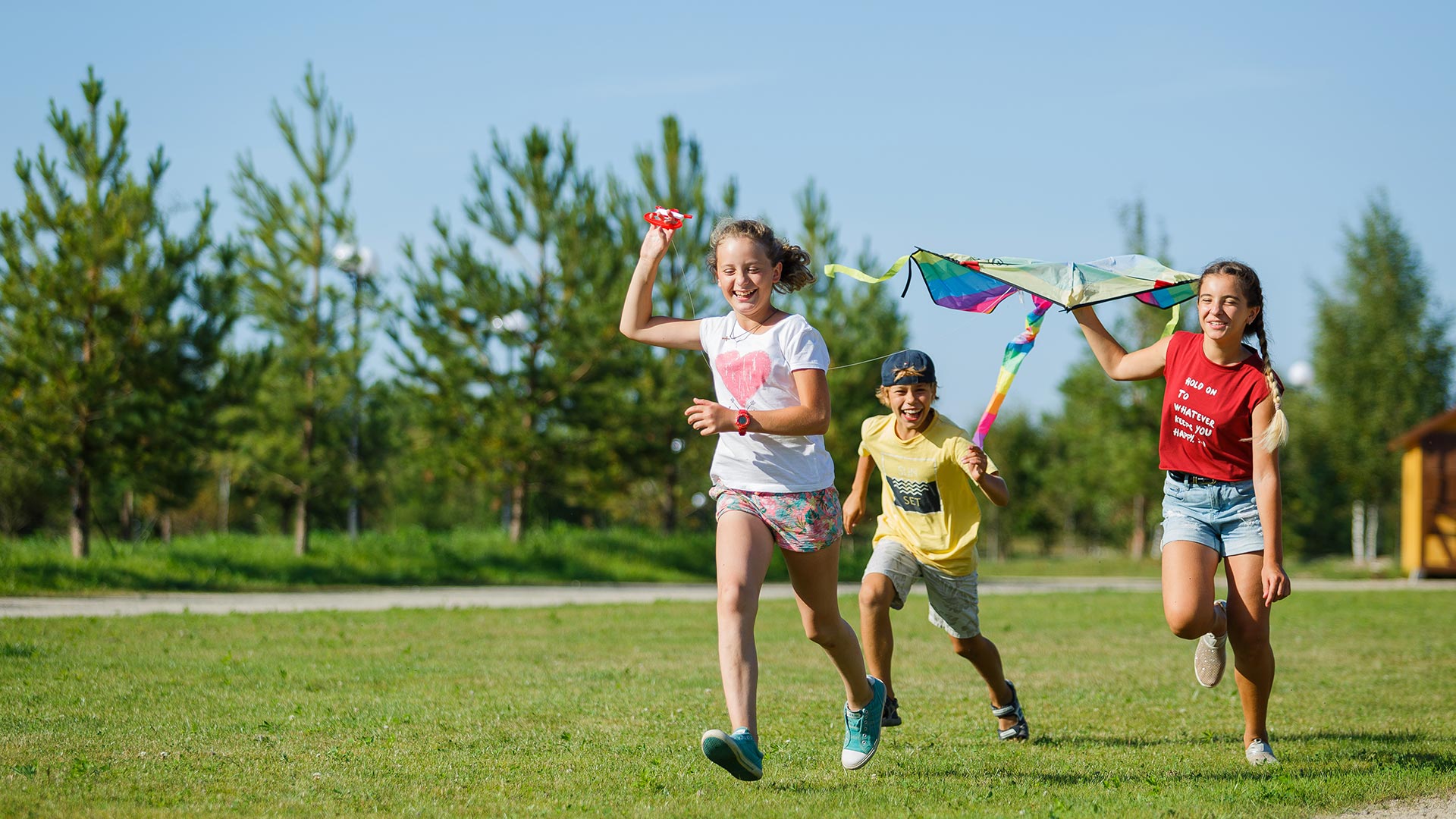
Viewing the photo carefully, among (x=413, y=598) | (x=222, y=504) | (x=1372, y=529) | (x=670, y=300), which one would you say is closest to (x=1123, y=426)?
(x=1372, y=529)

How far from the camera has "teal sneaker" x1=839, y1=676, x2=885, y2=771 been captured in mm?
5312

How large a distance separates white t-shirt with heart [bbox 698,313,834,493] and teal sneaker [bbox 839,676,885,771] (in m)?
1.08

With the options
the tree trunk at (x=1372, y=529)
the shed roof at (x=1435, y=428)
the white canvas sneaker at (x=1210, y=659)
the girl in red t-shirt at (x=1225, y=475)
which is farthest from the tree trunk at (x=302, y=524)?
the tree trunk at (x=1372, y=529)

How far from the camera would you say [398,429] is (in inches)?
1247

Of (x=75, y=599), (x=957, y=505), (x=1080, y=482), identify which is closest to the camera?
(x=957, y=505)

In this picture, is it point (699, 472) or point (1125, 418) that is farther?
point (1125, 418)

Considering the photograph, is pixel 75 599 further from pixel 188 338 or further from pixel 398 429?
pixel 398 429

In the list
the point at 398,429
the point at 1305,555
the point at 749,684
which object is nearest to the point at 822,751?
the point at 749,684

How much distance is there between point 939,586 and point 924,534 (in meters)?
0.28

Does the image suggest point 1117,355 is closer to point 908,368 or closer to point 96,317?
point 908,368

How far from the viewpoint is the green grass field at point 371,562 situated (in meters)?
18.2

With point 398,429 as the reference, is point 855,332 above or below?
above

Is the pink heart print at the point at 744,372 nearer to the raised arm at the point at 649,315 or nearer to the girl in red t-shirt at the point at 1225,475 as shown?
the raised arm at the point at 649,315

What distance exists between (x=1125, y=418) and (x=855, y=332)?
1369 centimetres
